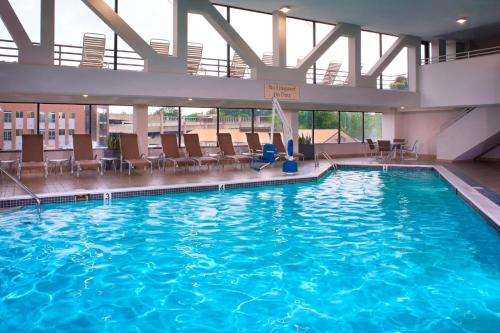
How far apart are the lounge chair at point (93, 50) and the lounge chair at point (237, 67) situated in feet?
12.8

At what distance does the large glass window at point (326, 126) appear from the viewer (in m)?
17.5

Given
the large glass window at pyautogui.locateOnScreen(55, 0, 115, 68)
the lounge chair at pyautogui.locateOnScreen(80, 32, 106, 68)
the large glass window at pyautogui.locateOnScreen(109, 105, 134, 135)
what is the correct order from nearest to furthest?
the lounge chair at pyautogui.locateOnScreen(80, 32, 106, 68) < the large glass window at pyautogui.locateOnScreen(55, 0, 115, 68) < the large glass window at pyautogui.locateOnScreen(109, 105, 134, 135)

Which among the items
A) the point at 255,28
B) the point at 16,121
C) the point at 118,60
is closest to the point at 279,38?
the point at 255,28

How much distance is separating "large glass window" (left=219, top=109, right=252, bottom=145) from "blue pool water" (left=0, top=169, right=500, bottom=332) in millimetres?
8324

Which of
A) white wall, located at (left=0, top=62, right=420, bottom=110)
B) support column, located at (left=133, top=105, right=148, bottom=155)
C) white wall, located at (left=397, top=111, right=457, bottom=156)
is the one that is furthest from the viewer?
white wall, located at (left=397, top=111, right=457, bottom=156)

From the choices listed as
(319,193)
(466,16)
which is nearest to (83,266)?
(319,193)

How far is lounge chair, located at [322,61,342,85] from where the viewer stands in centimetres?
1499

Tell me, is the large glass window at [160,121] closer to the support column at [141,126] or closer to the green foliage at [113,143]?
the support column at [141,126]

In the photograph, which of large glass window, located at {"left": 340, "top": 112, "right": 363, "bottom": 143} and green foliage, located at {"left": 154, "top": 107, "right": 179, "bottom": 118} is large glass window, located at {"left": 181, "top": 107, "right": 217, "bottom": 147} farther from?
large glass window, located at {"left": 340, "top": 112, "right": 363, "bottom": 143}

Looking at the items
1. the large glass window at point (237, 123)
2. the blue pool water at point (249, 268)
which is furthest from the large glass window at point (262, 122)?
the blue pool water at point (249, 268)

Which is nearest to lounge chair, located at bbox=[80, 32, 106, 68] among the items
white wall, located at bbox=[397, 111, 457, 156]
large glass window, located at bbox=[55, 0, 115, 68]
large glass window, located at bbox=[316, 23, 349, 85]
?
large glass window, located at bbox=[55, 0, 115, 68]

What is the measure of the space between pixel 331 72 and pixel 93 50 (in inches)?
315

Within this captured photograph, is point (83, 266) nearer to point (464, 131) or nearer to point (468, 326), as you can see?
point (468, 326)

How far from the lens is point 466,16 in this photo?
45.4ft
